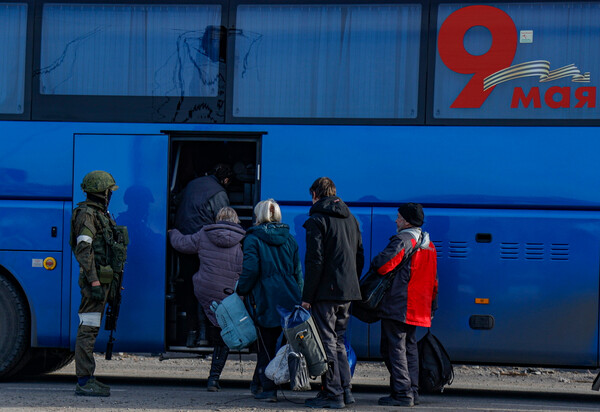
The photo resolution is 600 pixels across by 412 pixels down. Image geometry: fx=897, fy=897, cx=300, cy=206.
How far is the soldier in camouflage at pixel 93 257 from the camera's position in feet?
25.2

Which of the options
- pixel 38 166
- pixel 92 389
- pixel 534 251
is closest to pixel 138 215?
pixel 38 166

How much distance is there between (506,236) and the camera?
8.20 metres

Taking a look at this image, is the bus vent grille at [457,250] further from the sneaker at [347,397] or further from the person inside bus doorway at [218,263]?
the person inside bus doorway at [218,263]

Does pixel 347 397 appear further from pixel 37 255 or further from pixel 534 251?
pixel 37 255

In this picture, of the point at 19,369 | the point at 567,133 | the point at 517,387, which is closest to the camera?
the point at 567,133

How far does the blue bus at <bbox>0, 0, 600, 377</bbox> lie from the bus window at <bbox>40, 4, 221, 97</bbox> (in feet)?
0.04

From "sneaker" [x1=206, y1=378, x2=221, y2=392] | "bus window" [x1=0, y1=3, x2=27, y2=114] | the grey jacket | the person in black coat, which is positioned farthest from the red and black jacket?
"bus window" [x1=0, y1=3, x2=27, y2=114]

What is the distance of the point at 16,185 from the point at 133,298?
5.08 feet

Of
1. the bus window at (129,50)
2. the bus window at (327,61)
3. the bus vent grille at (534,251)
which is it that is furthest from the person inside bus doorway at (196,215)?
the bus vent grille at (534,251)

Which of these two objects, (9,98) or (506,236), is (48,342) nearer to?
(9,98)

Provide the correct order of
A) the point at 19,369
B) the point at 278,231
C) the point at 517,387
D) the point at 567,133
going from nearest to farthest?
the point at 278,231 → the point at 567,133 → the point at 19,369 → the point at 517,387

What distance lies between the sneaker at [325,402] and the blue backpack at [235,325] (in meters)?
0.74

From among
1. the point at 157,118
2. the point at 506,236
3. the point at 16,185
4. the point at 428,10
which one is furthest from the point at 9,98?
the point at 506,236

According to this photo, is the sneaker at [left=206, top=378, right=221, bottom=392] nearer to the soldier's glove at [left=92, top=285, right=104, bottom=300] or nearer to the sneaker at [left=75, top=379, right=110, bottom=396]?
the sneaker at [left=75, top=379, right=110, bottom=396]
